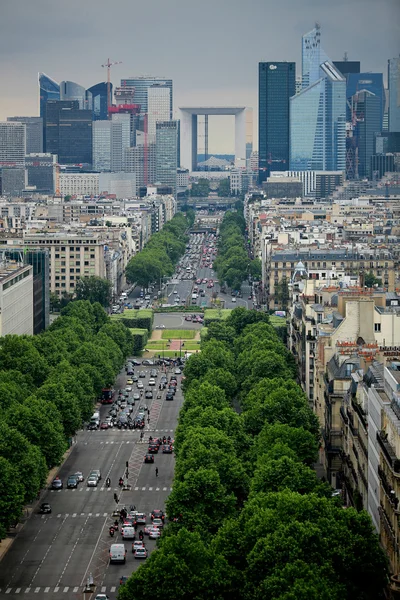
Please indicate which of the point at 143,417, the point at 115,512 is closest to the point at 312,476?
the point at 115,512

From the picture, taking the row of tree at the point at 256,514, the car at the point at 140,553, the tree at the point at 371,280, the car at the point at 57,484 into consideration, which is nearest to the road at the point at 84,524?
the car at the point at 140,553

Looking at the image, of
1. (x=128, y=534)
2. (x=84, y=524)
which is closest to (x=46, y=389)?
(x=84, y=524)

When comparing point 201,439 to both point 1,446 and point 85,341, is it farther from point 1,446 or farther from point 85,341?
point 85,341

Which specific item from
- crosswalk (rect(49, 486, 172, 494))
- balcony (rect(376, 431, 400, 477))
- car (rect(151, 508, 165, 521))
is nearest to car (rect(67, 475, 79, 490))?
crosswalk (rect(49, 486, 172, 494))

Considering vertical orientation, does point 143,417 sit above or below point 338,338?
below

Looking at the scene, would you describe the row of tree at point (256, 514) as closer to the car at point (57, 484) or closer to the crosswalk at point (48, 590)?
the crosswalk at point (48, 590)

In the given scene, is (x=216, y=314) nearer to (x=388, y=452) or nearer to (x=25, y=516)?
(x=25, y=516)
